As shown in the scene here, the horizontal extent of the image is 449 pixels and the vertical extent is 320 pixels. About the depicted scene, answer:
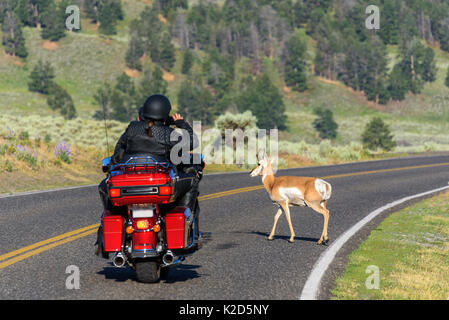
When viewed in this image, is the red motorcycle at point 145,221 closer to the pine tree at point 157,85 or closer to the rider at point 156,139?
the rider at point 156,139

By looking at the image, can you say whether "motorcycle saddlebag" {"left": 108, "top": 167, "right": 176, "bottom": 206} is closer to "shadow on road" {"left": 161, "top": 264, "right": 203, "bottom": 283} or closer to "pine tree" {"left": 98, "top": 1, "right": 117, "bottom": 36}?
"shadow on road" {"left": 161, "top": 264, "right": 203, "bottom": 283}

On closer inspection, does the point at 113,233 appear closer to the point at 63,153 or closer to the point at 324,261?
the point at 324,261

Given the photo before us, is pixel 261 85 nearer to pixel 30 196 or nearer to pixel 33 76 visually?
pixel 33 76

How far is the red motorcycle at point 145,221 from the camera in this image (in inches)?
243

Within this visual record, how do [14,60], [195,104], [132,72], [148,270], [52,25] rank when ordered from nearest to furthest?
1. [148,270]
2. [195,104]
3. [14,60]
4. [132,72]
5. [52,25]

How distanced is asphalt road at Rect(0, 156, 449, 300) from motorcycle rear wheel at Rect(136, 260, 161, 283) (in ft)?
0.31

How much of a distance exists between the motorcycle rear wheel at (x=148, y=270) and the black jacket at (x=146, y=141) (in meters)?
→ 1.20

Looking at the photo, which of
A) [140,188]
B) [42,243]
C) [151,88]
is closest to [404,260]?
[140,188]

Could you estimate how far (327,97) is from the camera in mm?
101062

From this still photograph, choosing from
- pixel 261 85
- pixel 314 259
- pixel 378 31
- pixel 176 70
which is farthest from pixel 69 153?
pixel 378 31

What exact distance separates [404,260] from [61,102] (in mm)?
67699

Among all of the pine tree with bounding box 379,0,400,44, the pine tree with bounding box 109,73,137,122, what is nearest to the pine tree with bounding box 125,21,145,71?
the pine tree with bounding box 109,73,137,122

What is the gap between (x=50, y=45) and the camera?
323 ft
